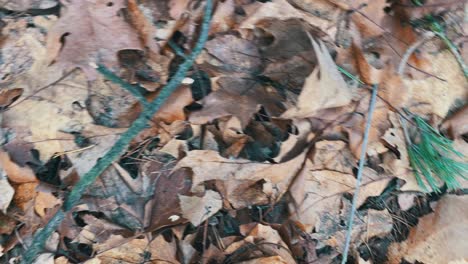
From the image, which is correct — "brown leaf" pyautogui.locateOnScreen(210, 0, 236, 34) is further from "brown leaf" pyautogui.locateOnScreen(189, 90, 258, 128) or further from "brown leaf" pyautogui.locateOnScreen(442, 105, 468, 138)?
"brown leaf" pyautogui.locateOnScreen(442, 105, 468, 138)

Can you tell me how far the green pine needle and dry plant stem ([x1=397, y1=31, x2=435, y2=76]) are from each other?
0.71ft

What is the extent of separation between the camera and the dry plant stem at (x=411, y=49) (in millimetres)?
1930

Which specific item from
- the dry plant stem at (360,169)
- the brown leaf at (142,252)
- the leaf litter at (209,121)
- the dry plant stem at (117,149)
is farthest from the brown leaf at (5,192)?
the dry plant stem at (360,169)

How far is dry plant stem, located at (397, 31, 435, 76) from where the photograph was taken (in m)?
1.93

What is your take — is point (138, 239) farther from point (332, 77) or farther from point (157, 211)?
point (332, 77)

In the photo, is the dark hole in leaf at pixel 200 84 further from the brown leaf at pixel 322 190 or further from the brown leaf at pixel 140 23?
the brown leaf at pixel 322 190

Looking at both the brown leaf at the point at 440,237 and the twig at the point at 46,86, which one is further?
the brown leaf at the point at 440,237

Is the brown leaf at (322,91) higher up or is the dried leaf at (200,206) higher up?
the brown leaf at (322,91)

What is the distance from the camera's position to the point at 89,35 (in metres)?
1.81

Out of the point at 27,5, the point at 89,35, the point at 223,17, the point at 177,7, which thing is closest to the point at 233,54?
the point at 223,17

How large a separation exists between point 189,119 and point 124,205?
1.37 feet

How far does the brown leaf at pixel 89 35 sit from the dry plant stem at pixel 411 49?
1029mm

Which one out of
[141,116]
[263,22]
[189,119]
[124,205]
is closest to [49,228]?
[124,205]

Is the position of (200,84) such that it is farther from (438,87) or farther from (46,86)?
(438,87)
